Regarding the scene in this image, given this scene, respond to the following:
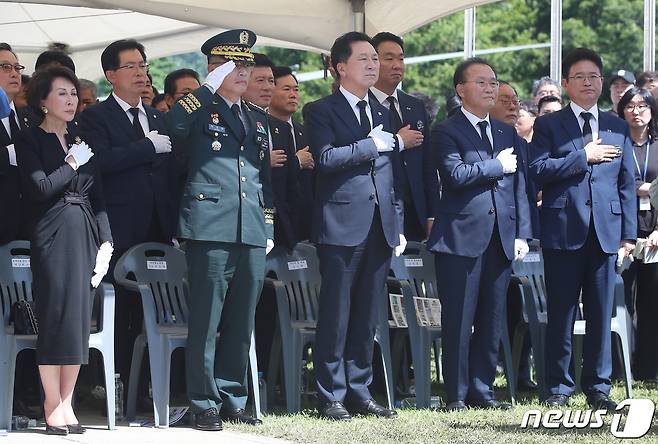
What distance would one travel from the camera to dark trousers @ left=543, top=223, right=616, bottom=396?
316 inches

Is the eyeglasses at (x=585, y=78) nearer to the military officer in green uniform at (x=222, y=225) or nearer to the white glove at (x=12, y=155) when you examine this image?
the military officer in green uniform at (x=222, y=225)

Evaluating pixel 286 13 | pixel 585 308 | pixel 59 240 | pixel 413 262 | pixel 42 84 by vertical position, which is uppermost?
pixel 286 13

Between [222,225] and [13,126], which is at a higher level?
[13,126]

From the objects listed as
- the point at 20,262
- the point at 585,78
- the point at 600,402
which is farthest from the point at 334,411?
the point at 585,78

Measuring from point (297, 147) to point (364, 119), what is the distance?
1085 millimetres

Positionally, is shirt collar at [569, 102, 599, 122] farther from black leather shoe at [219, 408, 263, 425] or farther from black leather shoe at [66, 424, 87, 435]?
black leather shoe at [66, 424, 87, 435]

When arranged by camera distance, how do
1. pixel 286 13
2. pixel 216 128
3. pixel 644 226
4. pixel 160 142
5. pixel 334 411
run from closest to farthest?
pixel 216 128 → pixel 334 411 → pixel 160 142 → pixel 644 226 → pixel 286 13

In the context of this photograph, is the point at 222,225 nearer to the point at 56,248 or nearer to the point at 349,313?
the point at 56,248

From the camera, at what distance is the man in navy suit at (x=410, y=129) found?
827 centimetres

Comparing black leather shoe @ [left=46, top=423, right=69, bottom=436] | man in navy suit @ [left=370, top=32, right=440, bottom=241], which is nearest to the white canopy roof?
man in navy suit @ [left=370, top=32, right=440, bottom=241]

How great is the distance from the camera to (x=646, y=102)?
921 cm

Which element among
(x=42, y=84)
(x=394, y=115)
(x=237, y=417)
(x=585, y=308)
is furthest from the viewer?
(x=394, y=115)

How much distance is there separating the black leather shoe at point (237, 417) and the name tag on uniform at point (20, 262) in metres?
1.26

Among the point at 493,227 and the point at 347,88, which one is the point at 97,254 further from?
the point at 493,227
